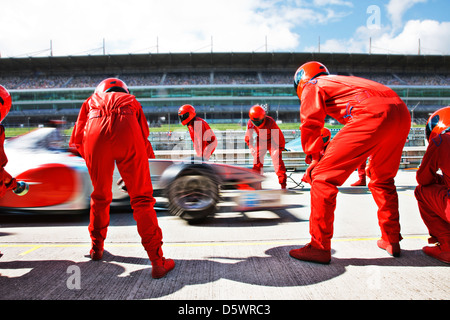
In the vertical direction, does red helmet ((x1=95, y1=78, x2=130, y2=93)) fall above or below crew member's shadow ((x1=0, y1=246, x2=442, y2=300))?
above

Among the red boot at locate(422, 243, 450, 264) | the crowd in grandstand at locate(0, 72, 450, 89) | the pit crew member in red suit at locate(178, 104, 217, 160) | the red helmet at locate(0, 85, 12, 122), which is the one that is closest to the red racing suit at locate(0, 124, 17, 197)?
the red helmet at locate(0, 85, 12, 122)

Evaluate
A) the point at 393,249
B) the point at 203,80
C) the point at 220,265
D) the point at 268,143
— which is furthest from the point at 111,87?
the point at 203,80

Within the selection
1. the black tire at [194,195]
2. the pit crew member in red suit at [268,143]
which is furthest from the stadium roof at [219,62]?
the black tire at [194,195]

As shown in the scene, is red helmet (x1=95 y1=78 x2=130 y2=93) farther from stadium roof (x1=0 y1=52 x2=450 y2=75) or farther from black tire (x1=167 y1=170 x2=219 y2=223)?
stadium roof (x1=0 y1=52 x2=450 y2=75)

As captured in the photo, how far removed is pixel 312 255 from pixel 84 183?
2999 millimetres

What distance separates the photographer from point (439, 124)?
7.85 ft

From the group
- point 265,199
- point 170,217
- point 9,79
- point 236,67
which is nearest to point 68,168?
point 170,217

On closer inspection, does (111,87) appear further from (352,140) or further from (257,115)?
(257,115)

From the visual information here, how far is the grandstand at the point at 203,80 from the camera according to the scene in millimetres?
38562

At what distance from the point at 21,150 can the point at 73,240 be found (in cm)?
184

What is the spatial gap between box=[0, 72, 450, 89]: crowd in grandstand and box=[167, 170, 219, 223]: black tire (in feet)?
126

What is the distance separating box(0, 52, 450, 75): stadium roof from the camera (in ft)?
132

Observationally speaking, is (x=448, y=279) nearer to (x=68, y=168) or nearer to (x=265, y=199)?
(x=265, y=199)
